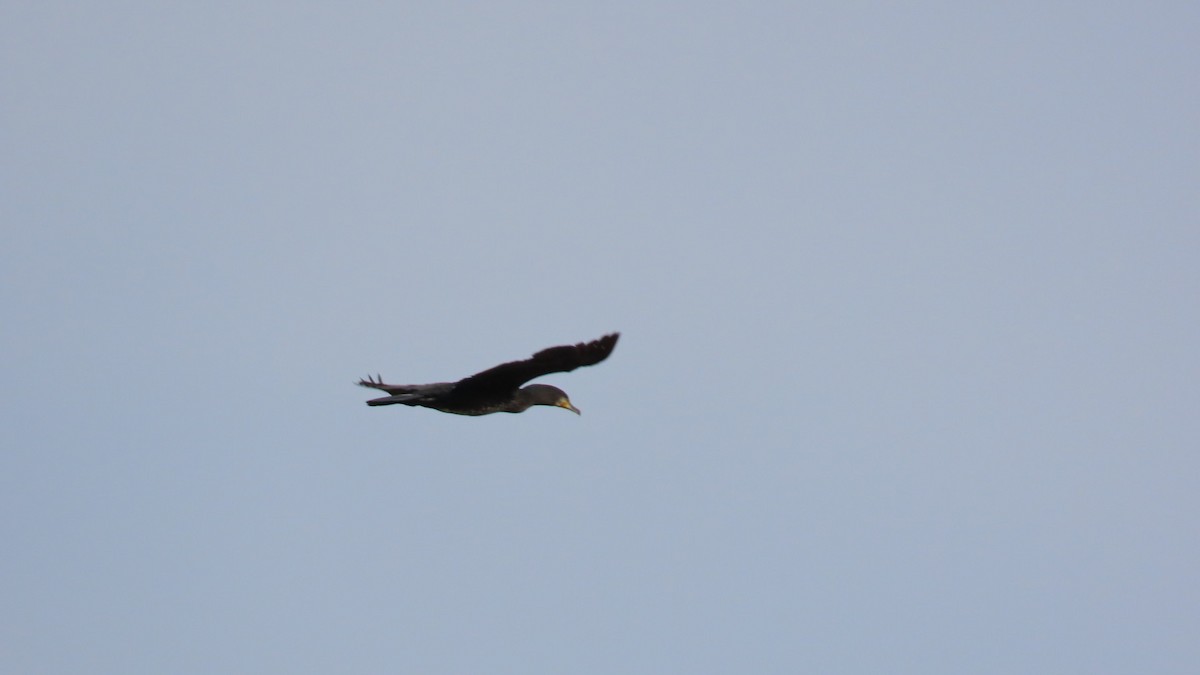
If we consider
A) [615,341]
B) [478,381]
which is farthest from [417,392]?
[615,341]

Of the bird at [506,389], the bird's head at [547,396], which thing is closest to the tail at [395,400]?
the bird at [506,389]

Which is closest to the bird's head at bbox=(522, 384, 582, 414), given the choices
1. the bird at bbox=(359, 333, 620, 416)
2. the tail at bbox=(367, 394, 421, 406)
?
the bird at bbox=(359, 333, 620, 416)

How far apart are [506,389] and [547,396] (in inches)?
35.2

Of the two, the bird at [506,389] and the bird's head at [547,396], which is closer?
the bird at [506,389]

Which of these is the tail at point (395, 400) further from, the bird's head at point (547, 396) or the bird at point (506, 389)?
the bird's head at point (547, 396)

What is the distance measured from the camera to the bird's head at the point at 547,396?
2198 cm

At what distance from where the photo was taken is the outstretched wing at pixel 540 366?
64.7 feet

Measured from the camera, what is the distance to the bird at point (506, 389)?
19.8m

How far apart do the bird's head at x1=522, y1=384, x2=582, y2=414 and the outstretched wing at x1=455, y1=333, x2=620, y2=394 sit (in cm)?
68

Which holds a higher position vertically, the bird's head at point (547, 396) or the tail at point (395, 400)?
the bird's head at point (547, 396)

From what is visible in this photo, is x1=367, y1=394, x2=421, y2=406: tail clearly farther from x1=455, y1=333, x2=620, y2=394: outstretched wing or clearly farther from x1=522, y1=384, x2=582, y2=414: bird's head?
x1=522, y1=384, x2=582, y2=414: bird's head

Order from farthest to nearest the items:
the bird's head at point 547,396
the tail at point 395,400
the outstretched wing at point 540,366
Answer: the bird's head at point 547,396, the tail at point 395,400, the outstretched wing at point 540,366

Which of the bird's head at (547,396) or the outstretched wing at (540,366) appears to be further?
the bird's head at (547,396)

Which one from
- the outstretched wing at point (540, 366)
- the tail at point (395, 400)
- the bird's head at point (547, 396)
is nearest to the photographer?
the outstretched wing at point (540, 366)
